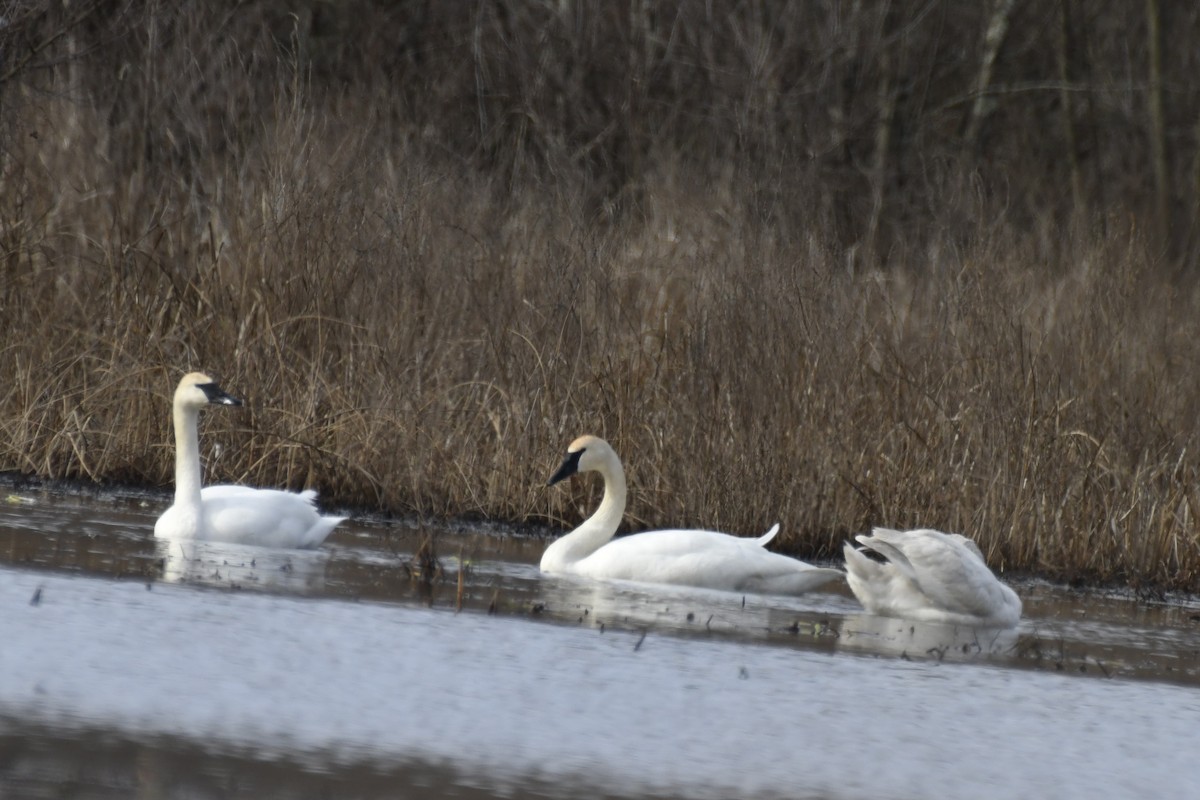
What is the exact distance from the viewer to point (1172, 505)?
9.85 m

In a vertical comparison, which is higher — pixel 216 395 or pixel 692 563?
pixel 216 395

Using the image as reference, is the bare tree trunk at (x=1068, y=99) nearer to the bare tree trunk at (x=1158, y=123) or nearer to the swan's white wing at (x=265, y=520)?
the bare tree trunk at (x=1158, y=123)

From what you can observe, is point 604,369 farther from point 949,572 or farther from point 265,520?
point 949,572

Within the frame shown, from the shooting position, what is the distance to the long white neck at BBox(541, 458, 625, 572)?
352 inches

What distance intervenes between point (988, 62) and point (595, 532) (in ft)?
44.9

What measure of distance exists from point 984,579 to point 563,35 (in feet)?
42.0

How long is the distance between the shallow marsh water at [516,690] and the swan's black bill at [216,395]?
3.13 feet

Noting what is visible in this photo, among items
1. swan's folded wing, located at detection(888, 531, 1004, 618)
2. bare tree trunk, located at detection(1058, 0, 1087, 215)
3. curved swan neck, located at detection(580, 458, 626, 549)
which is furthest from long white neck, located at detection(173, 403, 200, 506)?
bare tree trunk, located at detection(1058, 0, 1087, 215)

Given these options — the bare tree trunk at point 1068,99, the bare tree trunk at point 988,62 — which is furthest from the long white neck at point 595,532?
the bare tree trunk at point 1068,99

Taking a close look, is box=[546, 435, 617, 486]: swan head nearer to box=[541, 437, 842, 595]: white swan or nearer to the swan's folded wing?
box=[541, 437, 842, 595]: white swan

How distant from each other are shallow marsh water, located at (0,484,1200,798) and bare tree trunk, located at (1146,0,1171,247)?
44.5 ft

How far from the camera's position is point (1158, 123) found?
2144 centimetres

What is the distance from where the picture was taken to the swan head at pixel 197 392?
9414 millimetres

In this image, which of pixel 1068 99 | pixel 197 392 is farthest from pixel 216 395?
pixel 1068 99
